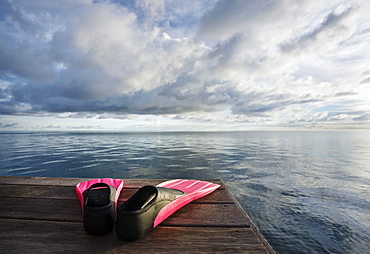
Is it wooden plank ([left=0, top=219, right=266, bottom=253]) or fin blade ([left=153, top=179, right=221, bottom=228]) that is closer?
wooden plank ([left=0, top=219, right=266, bottom=253])

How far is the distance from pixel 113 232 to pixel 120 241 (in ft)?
0.61

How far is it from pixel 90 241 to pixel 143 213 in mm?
619

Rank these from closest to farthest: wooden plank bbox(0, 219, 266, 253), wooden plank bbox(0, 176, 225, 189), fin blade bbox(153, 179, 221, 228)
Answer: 1. wooden plank bbox(0, 219, 266, 253)
2. fin blade bbox(153, 179, 221, 228)
3. wooden plank bbox(0, 176, 225, 189)

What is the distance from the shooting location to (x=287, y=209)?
6168mm

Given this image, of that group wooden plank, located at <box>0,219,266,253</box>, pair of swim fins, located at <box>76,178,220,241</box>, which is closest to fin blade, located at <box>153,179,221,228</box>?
pair of swim fins, located at <box>76,178,220,241</box>

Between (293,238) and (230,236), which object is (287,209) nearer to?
(293,238)

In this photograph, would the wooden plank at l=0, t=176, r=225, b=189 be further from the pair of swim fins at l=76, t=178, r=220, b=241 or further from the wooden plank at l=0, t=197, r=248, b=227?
the pair of swim fins at l=76, t=178, r=220, b=241

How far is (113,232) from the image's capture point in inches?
77.5

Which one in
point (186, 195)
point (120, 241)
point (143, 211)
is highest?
point (143, 211)

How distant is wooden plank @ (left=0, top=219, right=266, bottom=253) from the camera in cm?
174

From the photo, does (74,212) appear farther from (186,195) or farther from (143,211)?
(186,195)

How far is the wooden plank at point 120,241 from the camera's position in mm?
1739

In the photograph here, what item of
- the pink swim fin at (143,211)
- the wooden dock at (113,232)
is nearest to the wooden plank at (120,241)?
the wooden dock at (113,232)

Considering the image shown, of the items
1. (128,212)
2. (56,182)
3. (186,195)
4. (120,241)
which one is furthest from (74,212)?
(56,182)
